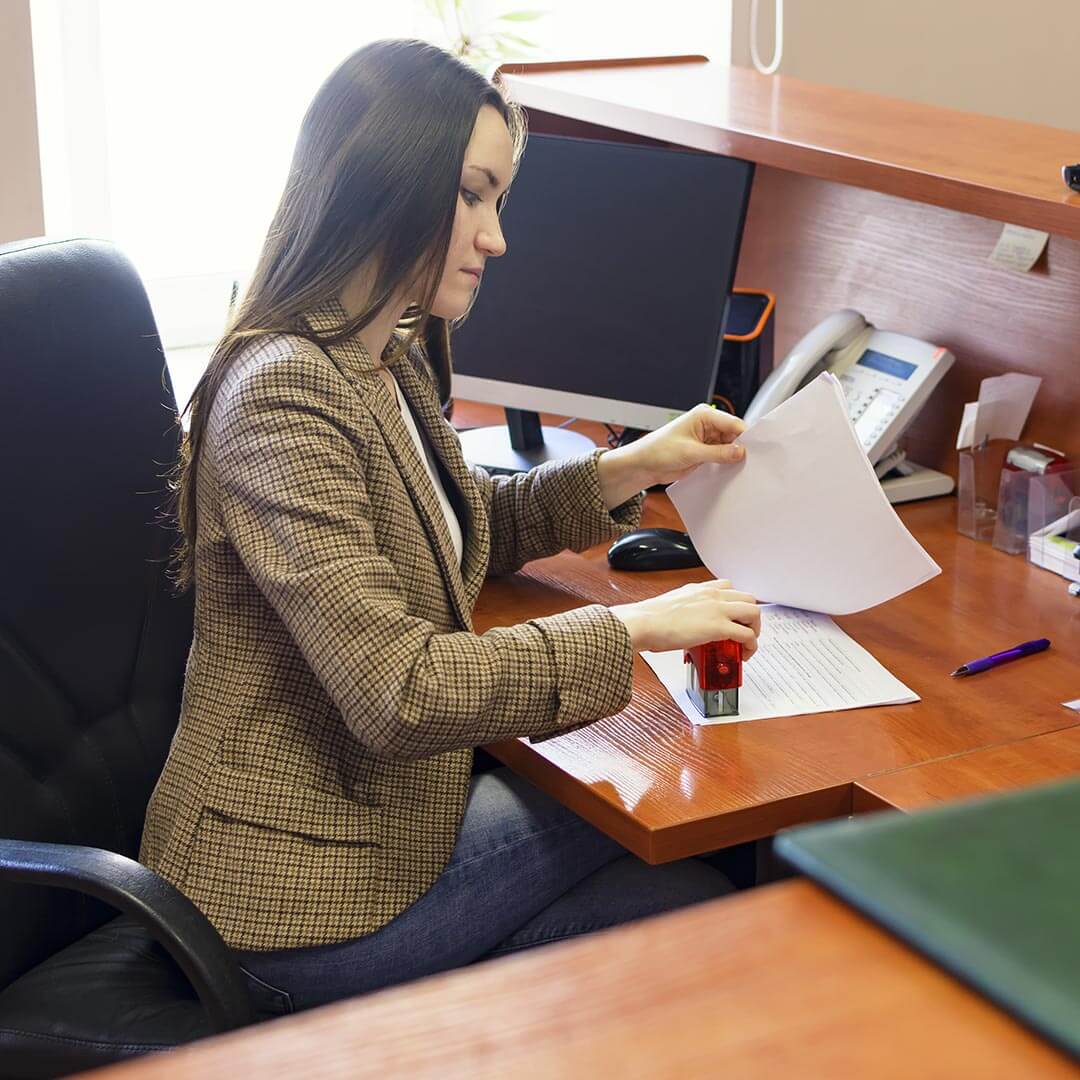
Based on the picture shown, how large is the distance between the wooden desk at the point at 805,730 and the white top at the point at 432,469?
106mm

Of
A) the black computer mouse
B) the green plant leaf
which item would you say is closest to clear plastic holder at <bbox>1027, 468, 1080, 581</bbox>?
the black computer mouse

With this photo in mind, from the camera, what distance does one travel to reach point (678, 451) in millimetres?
1492

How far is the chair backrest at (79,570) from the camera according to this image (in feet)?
4.09

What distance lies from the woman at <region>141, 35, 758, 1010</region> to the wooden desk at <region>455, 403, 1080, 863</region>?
0.22 ft

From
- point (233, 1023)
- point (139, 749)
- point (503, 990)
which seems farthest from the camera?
point (139, 749)

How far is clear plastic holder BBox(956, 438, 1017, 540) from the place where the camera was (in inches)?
66.7

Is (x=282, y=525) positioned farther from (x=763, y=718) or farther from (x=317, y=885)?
(x=763, y=718)

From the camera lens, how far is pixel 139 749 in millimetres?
1381

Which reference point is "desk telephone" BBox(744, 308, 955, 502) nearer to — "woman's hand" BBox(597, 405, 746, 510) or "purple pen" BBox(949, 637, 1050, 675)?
"woman's hand" BBox(597, 405, 746, 510)

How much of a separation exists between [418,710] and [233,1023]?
271 mm

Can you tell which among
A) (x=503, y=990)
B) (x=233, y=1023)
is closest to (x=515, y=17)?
(x=233, y=1023)

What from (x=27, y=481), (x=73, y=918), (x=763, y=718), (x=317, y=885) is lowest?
(x=73, y=918)

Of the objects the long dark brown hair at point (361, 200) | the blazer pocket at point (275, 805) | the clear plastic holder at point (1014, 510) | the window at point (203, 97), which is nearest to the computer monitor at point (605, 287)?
the clear plastic holder at point (1014, 510)

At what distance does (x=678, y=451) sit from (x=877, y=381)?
45 centimetres
